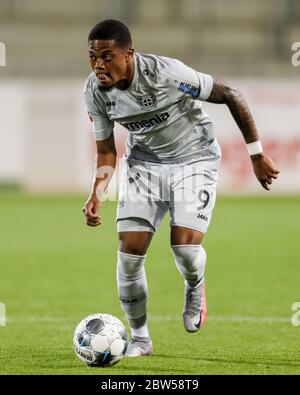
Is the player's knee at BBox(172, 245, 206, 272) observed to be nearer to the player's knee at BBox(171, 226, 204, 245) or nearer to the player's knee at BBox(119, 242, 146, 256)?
the player's knee at BBox(171, 226, 204, 245)

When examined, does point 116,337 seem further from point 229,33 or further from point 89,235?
point 229,33

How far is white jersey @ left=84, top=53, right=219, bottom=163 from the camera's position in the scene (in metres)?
6.75

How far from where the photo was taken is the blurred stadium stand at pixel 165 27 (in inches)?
1117

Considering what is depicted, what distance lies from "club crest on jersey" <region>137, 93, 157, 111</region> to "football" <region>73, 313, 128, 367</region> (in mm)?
1425

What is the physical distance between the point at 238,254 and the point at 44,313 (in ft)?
16.8

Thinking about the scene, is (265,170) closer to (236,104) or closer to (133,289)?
(236,104)

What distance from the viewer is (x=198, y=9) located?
2984cm

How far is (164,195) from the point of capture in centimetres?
697

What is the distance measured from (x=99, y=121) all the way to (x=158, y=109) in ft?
1.37

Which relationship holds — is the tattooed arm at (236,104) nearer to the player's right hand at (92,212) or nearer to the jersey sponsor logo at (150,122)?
the jersey sponsor logo at (150,122)

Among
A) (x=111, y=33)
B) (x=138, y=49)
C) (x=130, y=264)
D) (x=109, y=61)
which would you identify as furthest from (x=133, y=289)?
(x=138, y=49)

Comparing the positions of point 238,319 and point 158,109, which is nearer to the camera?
point 158,109

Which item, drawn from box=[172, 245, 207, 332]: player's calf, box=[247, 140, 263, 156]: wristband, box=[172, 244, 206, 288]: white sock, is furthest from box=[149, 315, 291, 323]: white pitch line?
box=[247, 140, 263, 156]: wristband

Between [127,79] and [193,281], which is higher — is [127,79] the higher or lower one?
the higher one
